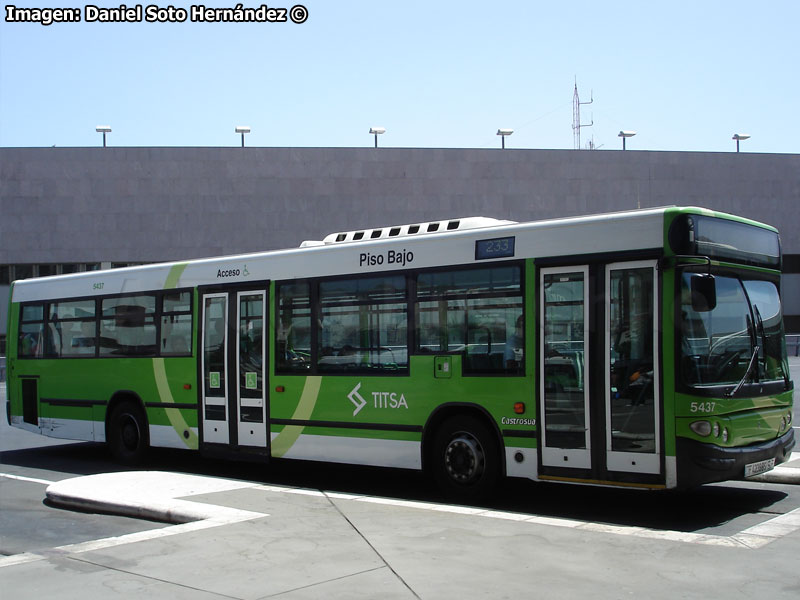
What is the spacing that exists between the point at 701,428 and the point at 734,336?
1136mm

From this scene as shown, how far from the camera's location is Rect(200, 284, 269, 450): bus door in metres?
12.1

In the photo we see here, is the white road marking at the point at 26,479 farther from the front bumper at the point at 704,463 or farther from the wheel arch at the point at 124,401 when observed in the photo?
the front bumper at the point at 704,463

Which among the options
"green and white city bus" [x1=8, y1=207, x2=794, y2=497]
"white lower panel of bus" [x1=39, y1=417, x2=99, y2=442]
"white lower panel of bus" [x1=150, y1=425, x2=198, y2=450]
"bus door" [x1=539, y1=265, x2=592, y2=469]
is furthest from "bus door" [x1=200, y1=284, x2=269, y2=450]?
"bus door" [x1=539, y1=265, x2=592, y2=469]

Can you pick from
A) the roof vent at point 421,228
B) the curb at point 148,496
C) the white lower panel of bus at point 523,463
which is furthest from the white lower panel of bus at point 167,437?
the white lower panel of bus at point 523,463

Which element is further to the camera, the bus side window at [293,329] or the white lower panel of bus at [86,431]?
the white lower panel of bus at [86,431]

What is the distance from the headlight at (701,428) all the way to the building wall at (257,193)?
126 feet

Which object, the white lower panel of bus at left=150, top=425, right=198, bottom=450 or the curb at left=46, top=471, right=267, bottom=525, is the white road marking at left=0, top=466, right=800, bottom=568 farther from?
the white lower panel of bus at left=150, top=425, right=198, bottom=450

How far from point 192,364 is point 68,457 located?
162 inches

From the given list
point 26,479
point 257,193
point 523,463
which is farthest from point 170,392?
point 257,193

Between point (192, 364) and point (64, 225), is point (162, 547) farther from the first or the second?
point (64, 225)

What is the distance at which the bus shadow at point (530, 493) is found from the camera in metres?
8.97

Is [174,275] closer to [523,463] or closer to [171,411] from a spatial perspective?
[171,411]

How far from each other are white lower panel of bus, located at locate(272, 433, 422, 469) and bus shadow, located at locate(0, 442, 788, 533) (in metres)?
0.40

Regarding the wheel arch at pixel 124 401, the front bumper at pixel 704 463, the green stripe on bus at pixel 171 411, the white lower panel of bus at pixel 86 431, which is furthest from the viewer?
the wheel arch at pixel 124 401
